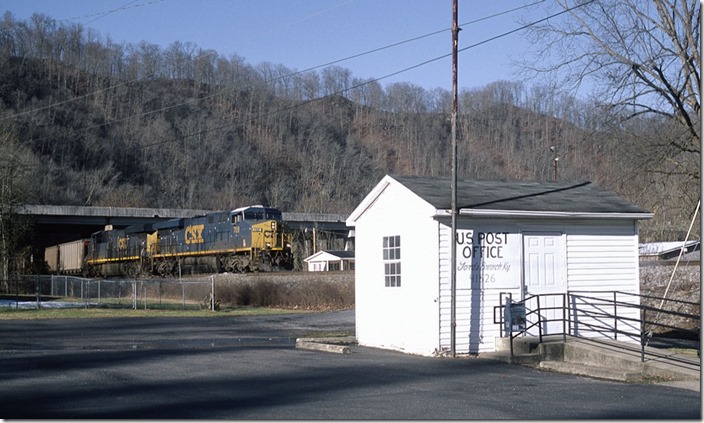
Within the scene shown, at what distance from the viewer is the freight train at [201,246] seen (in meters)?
48.6

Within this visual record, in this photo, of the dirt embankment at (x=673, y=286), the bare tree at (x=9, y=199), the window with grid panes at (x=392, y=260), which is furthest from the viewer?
the bare tree at (x=9, y=199)

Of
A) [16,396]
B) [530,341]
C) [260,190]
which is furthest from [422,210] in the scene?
[260,190]

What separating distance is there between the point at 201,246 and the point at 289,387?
133 feet

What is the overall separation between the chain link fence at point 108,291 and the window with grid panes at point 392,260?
67.3ft

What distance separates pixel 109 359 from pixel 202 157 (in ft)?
367

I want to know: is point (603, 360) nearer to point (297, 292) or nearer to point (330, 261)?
point (297, 292)

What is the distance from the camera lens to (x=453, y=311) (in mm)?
17203

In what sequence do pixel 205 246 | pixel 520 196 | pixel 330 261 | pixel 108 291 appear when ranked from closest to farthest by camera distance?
1. pixel 520 196
2. pixel 108 291
3. pixel 205 246
4. pixel 330 261

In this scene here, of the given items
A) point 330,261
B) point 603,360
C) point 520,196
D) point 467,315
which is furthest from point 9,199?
point 603,360

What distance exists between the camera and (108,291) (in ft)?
147

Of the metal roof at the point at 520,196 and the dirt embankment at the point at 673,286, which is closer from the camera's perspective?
the metal roof at the point at 520,196

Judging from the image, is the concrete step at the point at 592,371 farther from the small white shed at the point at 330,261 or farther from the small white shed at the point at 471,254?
the small white shed at the point at 330,261

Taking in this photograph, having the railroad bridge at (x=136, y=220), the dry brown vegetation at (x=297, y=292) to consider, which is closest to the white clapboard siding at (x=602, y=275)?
the dry brown vegetation at (x=297, y=292)

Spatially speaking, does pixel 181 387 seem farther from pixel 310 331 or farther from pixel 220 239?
pixel 220 239
